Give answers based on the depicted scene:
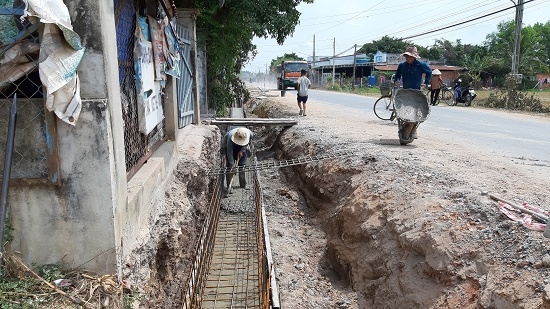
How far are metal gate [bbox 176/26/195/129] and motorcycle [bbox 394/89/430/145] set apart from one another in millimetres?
4023

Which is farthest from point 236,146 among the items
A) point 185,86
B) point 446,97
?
point 446,97

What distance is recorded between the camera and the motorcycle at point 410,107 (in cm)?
793

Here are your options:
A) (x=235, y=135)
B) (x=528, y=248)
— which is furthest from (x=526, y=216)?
(x=235, y=135)

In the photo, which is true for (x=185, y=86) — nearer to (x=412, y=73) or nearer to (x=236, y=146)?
(x=236, y=146)

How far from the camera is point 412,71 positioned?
8.39 metres

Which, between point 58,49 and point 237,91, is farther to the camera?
point 237,91

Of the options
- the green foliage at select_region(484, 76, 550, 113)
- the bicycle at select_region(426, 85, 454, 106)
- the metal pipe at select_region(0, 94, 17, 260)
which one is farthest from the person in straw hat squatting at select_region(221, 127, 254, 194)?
the bicycle at select_region(426, 85, 454, 106)

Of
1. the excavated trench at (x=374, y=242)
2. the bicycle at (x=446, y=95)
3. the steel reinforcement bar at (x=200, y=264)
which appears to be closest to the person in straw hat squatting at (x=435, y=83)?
the bicycle at (x=446, y=95)

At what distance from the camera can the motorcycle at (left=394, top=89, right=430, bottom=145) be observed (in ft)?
26.0

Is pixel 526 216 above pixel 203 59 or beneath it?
beneath

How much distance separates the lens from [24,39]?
2715 millimetres

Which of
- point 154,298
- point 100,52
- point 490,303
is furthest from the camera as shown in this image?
point 154,298

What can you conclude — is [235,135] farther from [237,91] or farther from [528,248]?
[237,91]

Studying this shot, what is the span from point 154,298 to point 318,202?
4.80 metres
